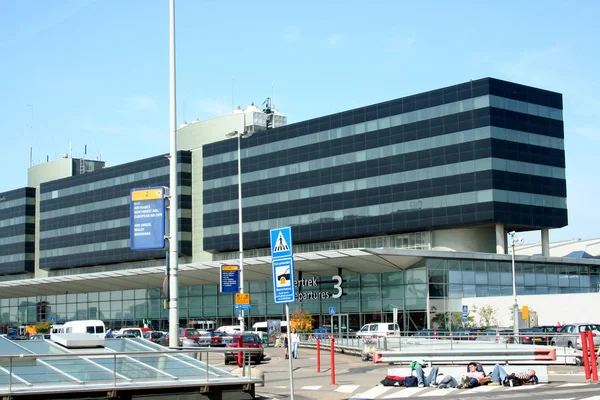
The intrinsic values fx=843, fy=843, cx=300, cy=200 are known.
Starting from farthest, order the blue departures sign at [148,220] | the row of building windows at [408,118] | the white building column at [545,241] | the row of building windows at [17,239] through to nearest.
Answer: the row of building windows at [17,239] < the white building column at [545,241] < the row of building windows at [408,118] < the blue departures sign at [148,220]

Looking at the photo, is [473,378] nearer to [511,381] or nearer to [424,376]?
[511,381]

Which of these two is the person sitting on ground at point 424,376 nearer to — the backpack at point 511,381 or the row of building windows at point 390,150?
the backpack at point 511,381

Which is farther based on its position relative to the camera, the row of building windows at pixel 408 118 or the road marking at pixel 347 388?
the row of building windows at pixel 408 118

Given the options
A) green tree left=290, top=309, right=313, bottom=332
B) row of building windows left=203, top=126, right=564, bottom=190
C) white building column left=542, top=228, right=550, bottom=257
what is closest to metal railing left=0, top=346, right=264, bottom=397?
green tree left=290, top=309, right=313, bottom=332

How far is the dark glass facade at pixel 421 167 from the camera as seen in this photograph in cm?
7594

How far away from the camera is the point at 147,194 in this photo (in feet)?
78.7

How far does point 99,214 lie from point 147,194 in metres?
91.1

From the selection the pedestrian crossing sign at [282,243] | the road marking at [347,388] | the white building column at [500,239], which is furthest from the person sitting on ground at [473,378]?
the white building column at [500,239]

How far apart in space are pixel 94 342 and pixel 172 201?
6.04 metres

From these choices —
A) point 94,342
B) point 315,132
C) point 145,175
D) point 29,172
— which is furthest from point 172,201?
point 29,172

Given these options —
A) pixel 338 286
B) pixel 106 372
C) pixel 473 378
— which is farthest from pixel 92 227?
pixel 106 372

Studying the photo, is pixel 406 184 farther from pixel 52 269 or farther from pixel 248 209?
→ pixel 52 269

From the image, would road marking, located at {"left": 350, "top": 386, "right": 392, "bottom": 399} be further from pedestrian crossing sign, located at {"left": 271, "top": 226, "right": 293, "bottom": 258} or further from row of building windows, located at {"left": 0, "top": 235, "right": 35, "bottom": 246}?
row of building windows, located at {"left": 0, "top": 235, "right": 35, "bottom": 246}

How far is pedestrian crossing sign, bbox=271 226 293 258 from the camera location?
1608 centimetres
